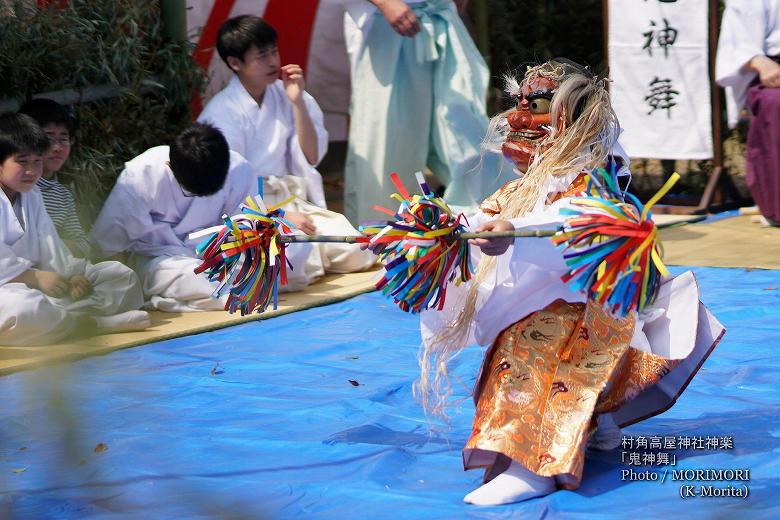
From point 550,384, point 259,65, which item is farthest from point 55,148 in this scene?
point 550,384

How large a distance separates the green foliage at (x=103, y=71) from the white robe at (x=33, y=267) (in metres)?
0.60

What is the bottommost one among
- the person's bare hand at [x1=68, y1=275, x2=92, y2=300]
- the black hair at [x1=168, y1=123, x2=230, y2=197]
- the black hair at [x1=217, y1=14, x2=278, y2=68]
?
the black hair at [x1=168, y1=123, x2=230, y2=197]

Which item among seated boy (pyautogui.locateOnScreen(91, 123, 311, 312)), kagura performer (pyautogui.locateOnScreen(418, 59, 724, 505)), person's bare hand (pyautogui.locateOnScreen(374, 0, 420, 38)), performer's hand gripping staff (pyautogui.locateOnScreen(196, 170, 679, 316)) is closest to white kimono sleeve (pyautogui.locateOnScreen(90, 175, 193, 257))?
seated boy (pyautogui.locateOnScreen(91, 123, 311, 312))

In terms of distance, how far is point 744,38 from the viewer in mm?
6453

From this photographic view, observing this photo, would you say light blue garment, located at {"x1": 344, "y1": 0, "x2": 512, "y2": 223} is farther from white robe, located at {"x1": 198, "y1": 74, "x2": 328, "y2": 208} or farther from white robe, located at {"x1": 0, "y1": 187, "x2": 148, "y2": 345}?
white robe, located at {"x1": 0, "y1": 187, "x2": 148, "y2": 345}

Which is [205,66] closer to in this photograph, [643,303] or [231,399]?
[231,399]

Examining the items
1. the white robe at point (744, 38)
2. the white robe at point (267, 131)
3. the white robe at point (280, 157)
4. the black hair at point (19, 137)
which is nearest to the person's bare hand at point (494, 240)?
the black hair at point (19, 137)

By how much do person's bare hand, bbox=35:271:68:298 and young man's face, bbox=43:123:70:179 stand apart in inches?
21.9

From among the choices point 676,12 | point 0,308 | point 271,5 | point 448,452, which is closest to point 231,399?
point 448,452

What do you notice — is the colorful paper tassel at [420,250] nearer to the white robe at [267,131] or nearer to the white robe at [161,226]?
the white robe at [161,226]

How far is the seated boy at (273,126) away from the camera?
220 inches

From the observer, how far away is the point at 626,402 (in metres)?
2.79

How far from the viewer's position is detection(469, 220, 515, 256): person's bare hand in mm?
2482

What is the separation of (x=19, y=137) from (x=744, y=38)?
4.02m
